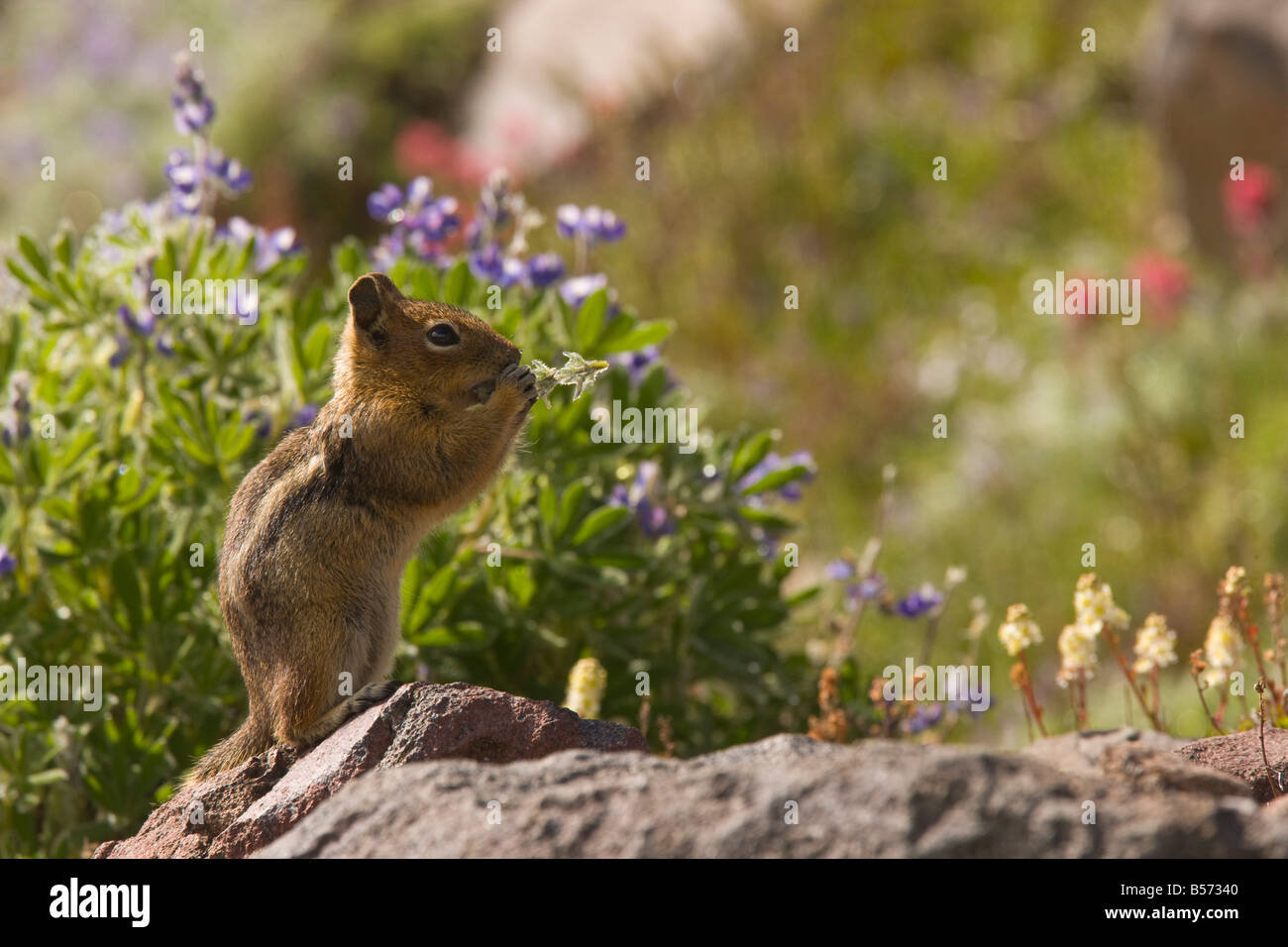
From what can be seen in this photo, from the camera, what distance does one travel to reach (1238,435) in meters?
7.99

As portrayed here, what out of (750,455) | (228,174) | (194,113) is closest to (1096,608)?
(750,455)

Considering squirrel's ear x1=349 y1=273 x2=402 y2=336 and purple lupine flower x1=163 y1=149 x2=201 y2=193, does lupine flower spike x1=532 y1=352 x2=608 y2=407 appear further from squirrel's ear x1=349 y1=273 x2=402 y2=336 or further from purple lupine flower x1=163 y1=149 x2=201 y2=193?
purple lupine flower x1=163 y1=149 x2=201 y2=193

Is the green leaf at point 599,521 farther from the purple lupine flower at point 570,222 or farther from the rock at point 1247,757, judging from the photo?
the rock at point 1247,757

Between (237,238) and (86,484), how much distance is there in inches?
40.7

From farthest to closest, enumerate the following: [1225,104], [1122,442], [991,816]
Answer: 1. [1225,104]
2. [1122,442]
3. [991,816]

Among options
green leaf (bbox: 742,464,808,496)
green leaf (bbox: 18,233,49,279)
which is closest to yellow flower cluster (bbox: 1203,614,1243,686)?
green leaf (bbox: 742,464,808,496)

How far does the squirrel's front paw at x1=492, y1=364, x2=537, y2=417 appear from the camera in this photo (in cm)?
347

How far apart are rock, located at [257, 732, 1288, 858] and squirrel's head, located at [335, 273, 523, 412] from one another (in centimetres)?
122

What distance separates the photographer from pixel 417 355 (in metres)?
3.56

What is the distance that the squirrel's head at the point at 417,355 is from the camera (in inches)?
140

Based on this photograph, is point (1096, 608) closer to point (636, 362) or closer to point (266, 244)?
point (636, 362)

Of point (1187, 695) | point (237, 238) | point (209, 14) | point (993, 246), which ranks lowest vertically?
point (1187, 695)

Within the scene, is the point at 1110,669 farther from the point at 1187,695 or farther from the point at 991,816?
the point at 991,816
